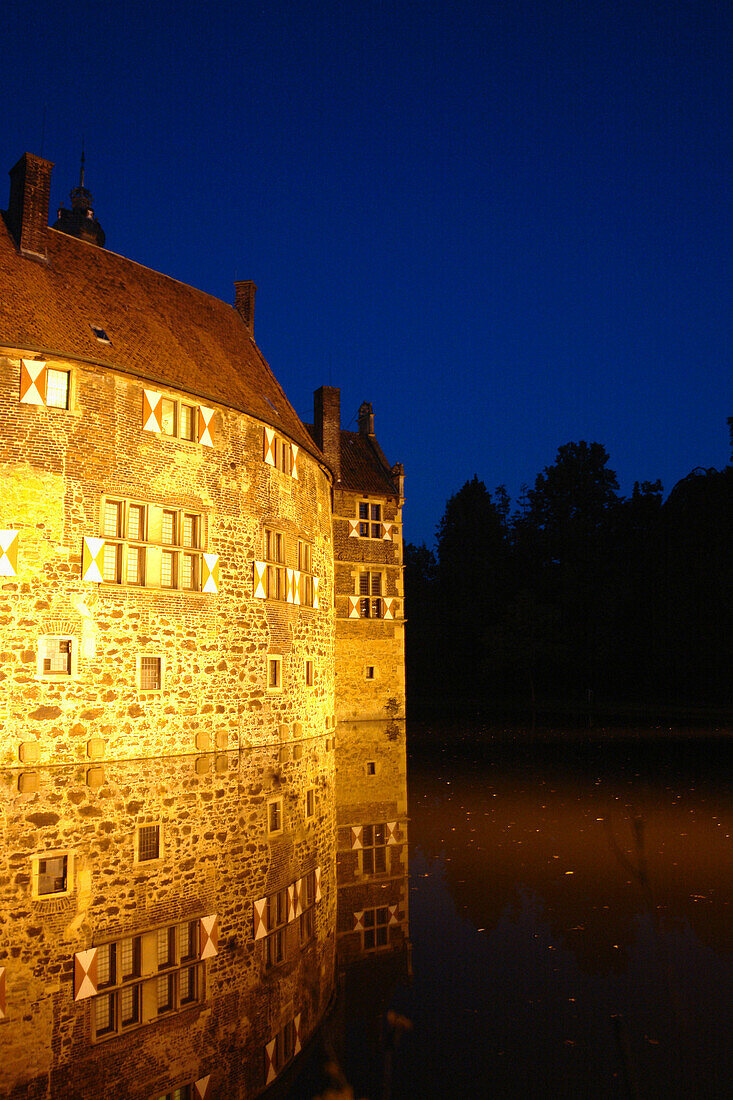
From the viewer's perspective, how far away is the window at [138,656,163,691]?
14558 mm

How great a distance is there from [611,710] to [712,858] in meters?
32.7

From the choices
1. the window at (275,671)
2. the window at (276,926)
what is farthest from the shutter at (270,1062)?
the window at (275,671)

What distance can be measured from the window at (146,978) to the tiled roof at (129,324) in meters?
10.6

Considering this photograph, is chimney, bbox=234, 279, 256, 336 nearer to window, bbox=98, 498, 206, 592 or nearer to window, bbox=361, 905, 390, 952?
window, bbox=98, 498, 206, 592

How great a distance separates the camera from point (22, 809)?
34.1 feet

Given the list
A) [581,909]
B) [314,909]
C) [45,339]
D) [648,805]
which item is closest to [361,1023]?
[314,909]

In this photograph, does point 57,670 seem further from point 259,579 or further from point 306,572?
point 306,572

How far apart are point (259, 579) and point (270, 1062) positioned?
43.7ft

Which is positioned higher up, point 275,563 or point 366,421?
point 366,421

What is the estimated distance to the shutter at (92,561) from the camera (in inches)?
548

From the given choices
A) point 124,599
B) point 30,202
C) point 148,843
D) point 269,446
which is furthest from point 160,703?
point 30,202

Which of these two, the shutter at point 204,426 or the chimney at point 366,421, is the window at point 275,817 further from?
the chimney at point 366,421

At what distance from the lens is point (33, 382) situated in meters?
13.8

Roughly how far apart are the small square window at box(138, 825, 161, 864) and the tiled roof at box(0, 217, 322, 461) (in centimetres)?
828
